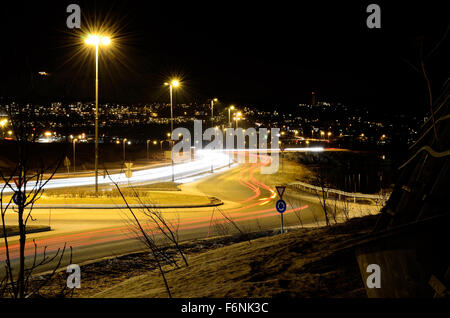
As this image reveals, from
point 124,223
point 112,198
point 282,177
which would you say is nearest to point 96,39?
point 112,198

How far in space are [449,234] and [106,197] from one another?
23320mm

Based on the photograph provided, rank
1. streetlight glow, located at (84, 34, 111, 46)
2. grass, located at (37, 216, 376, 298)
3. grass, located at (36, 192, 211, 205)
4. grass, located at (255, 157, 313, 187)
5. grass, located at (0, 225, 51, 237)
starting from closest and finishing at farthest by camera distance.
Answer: grass, located at (37, 216, 376, 298)
grass, located at (0, 225, 51, 237)
streetlight glow, located at (84, 34, 111, 46)
grass, located at (36, 192, 211, 205)
grass, located at (255, 157, 313, 187)

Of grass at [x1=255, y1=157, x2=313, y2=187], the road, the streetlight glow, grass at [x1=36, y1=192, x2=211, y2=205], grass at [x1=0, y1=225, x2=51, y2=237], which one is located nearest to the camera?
the road

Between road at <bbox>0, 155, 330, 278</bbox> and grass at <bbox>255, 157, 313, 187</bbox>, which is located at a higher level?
road at <bbox>0, 155, 330, 278</bbox>

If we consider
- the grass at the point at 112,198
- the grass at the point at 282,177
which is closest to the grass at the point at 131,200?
the grass at the point at 112,198

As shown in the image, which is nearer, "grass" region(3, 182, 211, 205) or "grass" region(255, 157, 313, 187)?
"grass" region(3, 182, 211, 205)

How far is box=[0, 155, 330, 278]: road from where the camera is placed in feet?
40.6

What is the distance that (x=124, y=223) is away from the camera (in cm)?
1677

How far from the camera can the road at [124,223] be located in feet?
40.6

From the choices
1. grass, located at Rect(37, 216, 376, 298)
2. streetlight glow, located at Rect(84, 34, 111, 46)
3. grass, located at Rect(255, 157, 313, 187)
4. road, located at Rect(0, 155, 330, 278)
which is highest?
streetlight glow, located at Rect(84, 34, 111, 46)

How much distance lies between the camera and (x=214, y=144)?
10675 centimetres

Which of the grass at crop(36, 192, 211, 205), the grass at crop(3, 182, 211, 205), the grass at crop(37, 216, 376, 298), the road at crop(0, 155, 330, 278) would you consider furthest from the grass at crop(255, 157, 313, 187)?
the grass at crop(37, 216, 376, 298)

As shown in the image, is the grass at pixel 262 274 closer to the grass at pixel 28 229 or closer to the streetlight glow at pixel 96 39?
the grass at pixel 28 229

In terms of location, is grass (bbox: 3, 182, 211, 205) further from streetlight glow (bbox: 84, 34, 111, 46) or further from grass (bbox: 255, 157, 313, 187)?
grass (bbox: 255, 157, 313, 187)
